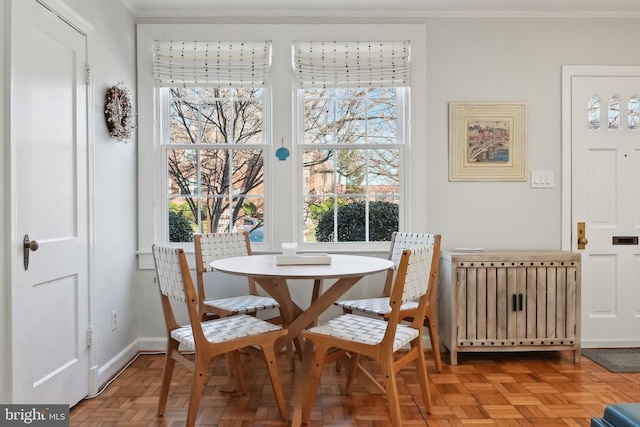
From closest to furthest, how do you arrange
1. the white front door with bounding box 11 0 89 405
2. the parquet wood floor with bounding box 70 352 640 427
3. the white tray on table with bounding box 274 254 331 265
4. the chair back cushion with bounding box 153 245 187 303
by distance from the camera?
the white front door with bounding box 11 0 89 405 → the chair back cushion with bounding box 153 245 187 303 → the parquet wood floor with bounding box 70 352 640 427 → the white tray on table with bounding box 274 254 331 265

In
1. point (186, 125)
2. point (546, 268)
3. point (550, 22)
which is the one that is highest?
point (550, 22)

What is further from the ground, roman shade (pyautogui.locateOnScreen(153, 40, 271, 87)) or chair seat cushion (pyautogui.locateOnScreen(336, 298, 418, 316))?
roman shade (pyautogui.locateOnScreen(153, 40, 271, 87))

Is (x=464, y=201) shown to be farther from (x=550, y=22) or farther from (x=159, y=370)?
(x=159, y=370)

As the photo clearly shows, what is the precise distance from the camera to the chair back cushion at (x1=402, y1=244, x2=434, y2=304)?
2.21 meters

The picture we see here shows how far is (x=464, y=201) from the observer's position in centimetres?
373

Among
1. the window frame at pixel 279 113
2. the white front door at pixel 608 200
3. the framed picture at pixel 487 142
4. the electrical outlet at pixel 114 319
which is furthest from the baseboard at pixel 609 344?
the electrical outlet at pixel 114 319

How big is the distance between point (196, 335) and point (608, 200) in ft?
11.1

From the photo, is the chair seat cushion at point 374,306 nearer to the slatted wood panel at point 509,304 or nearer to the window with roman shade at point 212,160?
the slatted wood panel at point 509,304

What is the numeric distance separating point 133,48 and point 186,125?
27.7 inches

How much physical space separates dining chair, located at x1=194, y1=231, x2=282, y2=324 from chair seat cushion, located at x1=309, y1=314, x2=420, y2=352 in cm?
60

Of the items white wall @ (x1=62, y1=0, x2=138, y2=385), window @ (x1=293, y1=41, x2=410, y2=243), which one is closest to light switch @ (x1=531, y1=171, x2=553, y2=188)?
window @ (x1=293, y1=41, x2=410, y2=243)

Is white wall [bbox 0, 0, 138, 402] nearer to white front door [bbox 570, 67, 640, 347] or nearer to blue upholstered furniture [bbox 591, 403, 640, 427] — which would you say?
blue upholstered furniture [bbox 591, 403, 640, 427]

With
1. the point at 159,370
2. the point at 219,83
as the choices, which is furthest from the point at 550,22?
the point at 159,370

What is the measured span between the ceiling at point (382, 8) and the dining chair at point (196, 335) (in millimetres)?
2130
